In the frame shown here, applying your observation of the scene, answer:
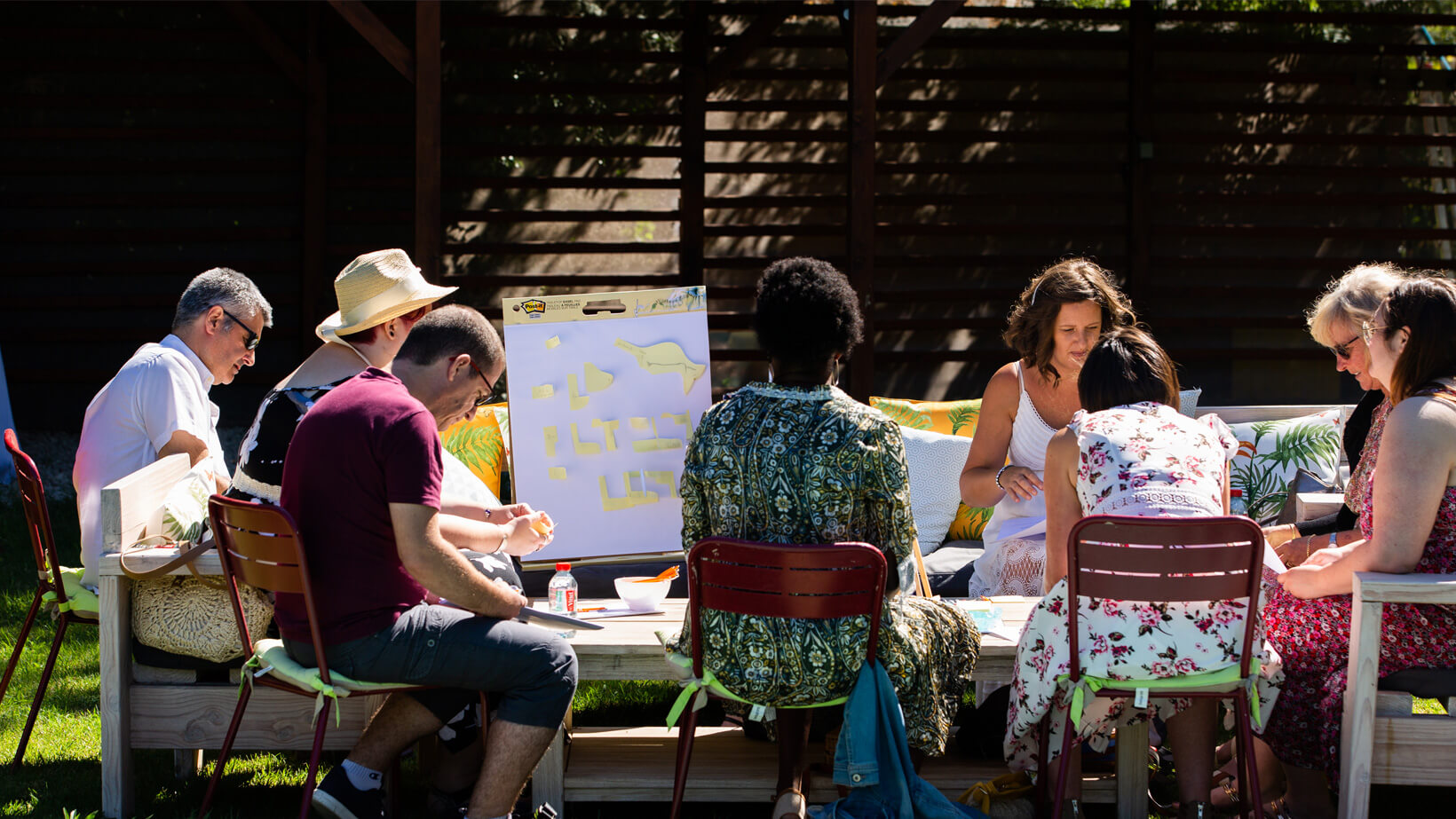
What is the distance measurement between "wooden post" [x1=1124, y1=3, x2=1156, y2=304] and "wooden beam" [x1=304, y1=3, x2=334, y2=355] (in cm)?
546

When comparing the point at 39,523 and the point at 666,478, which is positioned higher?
the point at 666,478

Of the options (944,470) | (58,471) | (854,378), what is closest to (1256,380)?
(854,378)

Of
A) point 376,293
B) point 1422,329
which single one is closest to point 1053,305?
point 1422,329

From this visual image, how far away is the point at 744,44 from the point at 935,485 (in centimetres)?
410

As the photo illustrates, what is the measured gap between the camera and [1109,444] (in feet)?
8.92

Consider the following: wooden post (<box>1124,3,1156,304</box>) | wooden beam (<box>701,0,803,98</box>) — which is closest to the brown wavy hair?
wooden beam (<box>701,0,803,98</box>)

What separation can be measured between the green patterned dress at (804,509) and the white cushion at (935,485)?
6.98 ft

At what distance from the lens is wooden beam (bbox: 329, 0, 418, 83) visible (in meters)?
5.20

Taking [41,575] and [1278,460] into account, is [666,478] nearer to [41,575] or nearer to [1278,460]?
[41,575]

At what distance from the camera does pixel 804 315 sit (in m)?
2.64

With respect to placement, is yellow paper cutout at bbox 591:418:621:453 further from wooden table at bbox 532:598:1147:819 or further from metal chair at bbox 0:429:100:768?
metal chair at bbox 0:429:100:768

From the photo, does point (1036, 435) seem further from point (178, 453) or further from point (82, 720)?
point (82, 720)

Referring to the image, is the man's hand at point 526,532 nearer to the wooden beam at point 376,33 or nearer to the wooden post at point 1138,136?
the wooden beam at point 376,33

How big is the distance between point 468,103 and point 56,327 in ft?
10.1
